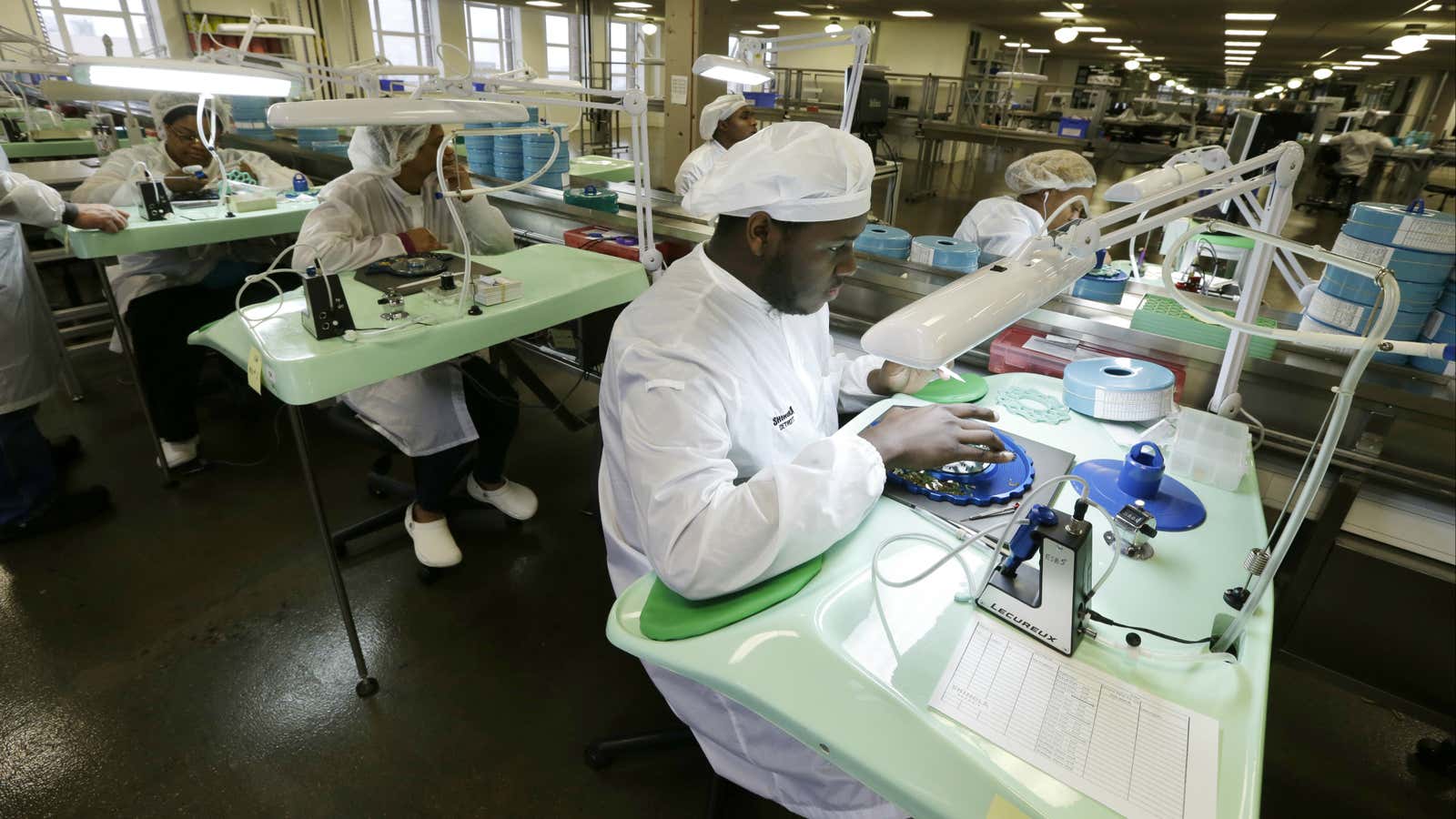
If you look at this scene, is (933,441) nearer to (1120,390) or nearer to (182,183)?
(1120,390)

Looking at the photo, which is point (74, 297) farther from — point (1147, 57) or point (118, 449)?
point (1147, 57)

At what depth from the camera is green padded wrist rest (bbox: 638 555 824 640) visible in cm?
90

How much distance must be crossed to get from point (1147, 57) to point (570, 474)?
606 inches

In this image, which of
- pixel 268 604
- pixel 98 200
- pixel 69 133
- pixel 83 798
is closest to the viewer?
pixel 83 798

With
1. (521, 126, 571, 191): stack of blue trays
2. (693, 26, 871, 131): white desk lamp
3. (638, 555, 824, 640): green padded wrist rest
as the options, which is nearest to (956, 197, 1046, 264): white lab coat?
(693, 26, 871, 131): white desk lamp

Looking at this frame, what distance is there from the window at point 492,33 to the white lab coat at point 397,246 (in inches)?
397

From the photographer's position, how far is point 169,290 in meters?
2.60

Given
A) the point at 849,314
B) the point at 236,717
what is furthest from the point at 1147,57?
the point at 236,717

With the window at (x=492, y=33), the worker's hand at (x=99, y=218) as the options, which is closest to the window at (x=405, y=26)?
the window at (x=492, y=33)

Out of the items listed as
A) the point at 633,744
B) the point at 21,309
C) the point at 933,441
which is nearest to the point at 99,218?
the point at 21,309

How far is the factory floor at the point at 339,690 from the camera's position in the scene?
1.53 meters

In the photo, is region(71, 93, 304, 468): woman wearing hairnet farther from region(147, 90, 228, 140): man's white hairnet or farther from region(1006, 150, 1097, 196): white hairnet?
region(1006, 150, 1097, 196): white hairnet

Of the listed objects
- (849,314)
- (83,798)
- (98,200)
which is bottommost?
(83,798)

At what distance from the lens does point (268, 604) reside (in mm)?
2023
